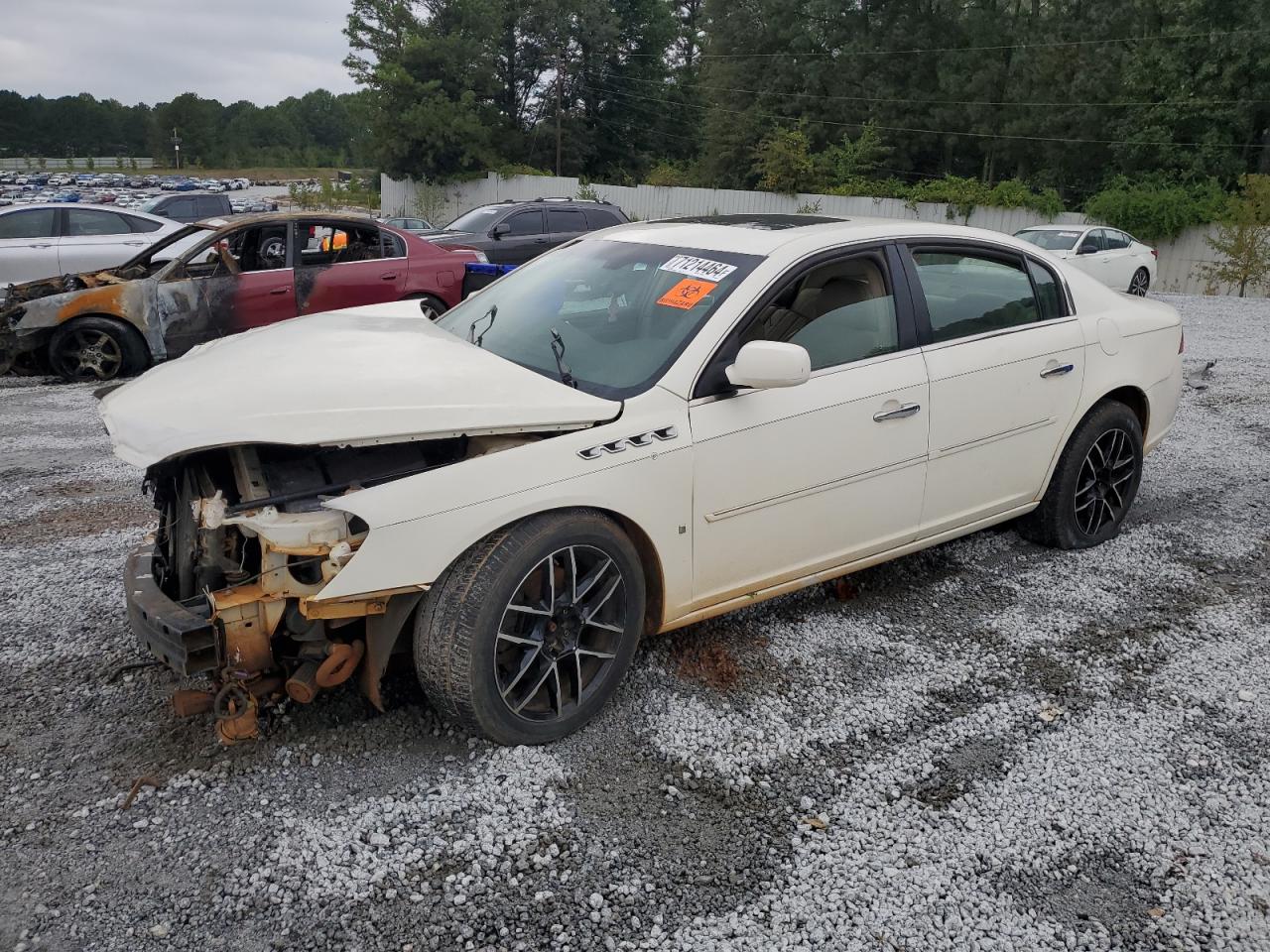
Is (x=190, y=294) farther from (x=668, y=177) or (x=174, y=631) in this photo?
(x=668, y=177)

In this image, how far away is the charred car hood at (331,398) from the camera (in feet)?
9.50

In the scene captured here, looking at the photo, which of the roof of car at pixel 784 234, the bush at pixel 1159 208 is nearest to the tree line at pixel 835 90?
the bush at pixel 1159 208

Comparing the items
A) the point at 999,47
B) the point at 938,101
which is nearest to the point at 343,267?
the point at 938,101

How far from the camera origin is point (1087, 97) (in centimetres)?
3838

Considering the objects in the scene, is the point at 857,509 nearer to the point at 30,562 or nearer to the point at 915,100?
the point at 30,562

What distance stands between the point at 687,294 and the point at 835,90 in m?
46.1

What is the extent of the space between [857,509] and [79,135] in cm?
14678

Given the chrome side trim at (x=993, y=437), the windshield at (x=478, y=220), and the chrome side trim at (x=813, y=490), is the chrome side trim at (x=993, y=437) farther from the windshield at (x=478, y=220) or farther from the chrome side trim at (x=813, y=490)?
the windshield at (x=478, y=220)

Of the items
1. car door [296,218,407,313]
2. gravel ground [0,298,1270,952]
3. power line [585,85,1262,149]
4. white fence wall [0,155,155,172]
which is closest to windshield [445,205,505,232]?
car door [296,218,407,313]

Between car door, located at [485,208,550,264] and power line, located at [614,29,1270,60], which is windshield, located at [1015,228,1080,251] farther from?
power line, located at [614,29,1270,60]

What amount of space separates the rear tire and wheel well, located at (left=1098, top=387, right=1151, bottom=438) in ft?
26.0

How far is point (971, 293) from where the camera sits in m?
4.31

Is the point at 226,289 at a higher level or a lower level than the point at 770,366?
lower

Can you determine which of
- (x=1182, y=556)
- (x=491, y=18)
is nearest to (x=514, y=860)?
(x=1182, y=556)
